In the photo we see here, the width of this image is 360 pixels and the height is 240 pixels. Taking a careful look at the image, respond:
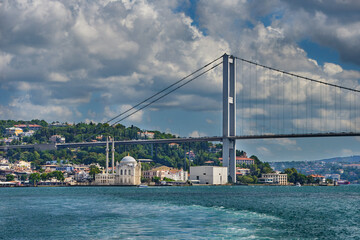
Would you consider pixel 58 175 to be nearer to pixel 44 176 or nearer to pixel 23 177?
pixel 44 176

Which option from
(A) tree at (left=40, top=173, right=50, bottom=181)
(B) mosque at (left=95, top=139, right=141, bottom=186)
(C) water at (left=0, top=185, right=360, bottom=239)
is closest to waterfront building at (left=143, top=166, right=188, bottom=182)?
(B) mosque at (left=95, top=139, right=141, bottom=186)

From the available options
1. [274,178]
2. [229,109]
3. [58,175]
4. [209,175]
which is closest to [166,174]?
[58,175]

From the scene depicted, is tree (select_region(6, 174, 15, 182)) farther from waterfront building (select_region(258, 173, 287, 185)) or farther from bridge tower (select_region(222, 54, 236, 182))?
waterfront building (select_region(258, 173, 287, 185))

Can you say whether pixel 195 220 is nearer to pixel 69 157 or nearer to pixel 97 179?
A: pixel 97 179

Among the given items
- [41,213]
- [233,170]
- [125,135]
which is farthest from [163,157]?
[41,213]

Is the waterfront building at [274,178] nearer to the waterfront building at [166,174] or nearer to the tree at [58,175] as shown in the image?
the waterfront building at [166,174]

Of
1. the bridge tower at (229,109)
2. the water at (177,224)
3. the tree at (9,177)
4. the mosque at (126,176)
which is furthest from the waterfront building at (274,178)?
the water at (177,224)

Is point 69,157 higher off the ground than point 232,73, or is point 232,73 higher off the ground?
point 232,73
